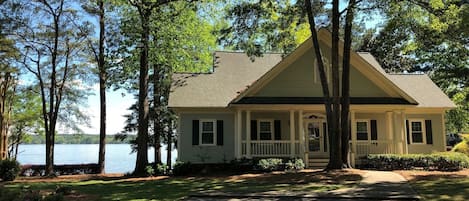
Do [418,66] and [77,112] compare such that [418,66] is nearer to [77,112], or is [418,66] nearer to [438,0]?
[438,0]

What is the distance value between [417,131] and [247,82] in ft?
31.2

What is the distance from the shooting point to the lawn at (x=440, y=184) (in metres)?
10.8

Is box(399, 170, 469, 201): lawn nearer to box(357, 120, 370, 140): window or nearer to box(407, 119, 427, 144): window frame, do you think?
box(407, 119, 427, 144): window frame

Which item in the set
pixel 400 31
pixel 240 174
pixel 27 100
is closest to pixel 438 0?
pixel 400 31

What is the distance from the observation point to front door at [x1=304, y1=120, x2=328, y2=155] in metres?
20.6

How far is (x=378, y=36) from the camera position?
123ft

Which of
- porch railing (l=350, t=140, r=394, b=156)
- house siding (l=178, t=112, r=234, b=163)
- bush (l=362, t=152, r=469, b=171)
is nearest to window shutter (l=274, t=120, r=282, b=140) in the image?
house siding (l=178, t=112, r=234, b=163)

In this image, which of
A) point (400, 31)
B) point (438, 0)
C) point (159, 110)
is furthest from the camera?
point (159, 110)

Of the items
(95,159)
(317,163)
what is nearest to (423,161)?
(317,163)

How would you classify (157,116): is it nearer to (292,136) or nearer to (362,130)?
(292,136)

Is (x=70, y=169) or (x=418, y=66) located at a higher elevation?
(x=418, y=66)

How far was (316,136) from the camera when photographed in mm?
20688

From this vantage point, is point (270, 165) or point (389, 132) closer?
point (270, 165)

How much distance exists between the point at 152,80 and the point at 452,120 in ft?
85.2
